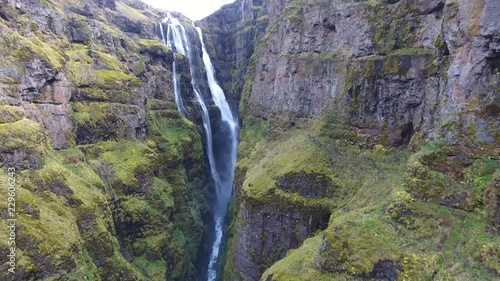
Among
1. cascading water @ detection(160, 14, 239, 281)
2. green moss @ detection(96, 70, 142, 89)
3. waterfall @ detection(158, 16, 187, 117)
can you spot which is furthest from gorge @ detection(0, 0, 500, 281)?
waterfall @ detection(158, 16, 187, 117)

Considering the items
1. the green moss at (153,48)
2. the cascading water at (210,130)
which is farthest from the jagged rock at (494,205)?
the green moss at (153,48)

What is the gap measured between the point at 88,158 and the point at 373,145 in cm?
3105

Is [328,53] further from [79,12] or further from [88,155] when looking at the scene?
[79,12]

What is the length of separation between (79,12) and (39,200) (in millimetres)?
41171

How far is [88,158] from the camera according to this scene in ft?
141

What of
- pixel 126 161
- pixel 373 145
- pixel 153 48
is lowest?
pixel 126 161

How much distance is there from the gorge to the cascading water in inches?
30.9

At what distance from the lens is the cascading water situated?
6419cm

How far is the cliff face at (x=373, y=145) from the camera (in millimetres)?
20094

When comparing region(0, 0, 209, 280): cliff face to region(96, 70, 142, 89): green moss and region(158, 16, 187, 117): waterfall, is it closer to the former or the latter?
region(96, 70, 142, 89): green moss

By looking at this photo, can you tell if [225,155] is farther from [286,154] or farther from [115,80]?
[286,154]

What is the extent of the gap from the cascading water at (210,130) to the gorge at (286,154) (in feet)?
2.57

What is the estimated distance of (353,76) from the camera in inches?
1427

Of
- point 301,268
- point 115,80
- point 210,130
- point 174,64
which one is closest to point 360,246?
point 301,268
